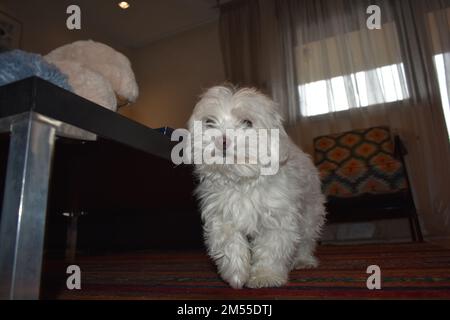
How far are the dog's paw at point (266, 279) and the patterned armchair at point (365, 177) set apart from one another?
1.75 m

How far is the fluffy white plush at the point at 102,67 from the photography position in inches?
43.4

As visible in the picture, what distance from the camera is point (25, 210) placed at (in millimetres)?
595

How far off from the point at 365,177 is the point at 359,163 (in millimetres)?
203

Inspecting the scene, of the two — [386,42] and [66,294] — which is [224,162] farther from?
[386,42]

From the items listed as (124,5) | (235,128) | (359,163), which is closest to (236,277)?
(235,128)

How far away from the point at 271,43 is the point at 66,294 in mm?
3927

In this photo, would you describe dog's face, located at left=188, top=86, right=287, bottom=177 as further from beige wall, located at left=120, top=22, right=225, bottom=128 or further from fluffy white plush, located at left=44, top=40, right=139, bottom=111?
beige wall, located at left=120, top=22, right=225, bottom=128

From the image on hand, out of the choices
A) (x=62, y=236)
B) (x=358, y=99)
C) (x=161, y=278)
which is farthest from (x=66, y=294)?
(x=358, y=99)

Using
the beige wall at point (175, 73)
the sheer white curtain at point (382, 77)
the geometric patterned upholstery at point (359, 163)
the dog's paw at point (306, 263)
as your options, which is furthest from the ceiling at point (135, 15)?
the dog's paw at point (306, 263)

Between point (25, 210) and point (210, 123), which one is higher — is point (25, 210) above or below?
below

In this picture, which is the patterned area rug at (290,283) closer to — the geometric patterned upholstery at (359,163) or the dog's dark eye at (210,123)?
the dog's dark eye at (210,123)

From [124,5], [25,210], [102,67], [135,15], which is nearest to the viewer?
[25,210]

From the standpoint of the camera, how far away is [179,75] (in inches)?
204

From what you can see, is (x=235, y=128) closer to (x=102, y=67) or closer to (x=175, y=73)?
(x=102, y=67)
